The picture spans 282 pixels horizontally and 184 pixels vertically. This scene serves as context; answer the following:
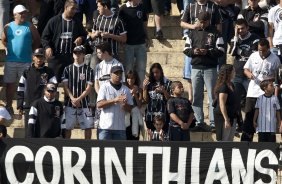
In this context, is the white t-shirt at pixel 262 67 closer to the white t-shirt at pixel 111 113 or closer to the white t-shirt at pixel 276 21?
the white t-shirt at pixel 276 21

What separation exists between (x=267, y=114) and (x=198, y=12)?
2.68 m

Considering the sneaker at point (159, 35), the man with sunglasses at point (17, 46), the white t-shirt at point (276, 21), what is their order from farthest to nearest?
1. the sneaker at point (159, 35)
2. the man with sunglasses at point (17, 46)
3. the white t-shirt at point (276, 21)

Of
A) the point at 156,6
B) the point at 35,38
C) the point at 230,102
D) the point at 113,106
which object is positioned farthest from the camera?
the point at 156,6

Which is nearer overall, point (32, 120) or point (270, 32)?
point (32, 120)

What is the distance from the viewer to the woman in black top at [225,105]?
1912cm

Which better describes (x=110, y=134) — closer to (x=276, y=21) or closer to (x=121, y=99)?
(x=121, y=99)

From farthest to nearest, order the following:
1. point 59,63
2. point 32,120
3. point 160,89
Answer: point 59,63, point 160,89, point 32,120

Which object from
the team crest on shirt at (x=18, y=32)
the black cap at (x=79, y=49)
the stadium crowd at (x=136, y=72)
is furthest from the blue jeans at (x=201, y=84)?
the team crest on shirt at (x=18, y=32)

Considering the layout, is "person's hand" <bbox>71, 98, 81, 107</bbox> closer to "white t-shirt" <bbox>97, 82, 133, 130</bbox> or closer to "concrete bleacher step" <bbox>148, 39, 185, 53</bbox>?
"white t-shirt" <bbox>97, 82, 133, 130</bbox>

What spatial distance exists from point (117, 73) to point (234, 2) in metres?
4.20

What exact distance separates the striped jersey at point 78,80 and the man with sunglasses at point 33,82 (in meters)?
0.24

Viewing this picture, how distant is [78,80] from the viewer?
19547 mm

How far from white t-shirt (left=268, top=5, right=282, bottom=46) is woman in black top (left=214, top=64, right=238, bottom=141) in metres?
1.66

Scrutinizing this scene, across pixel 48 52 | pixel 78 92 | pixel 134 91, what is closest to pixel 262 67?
pixel 134 91
